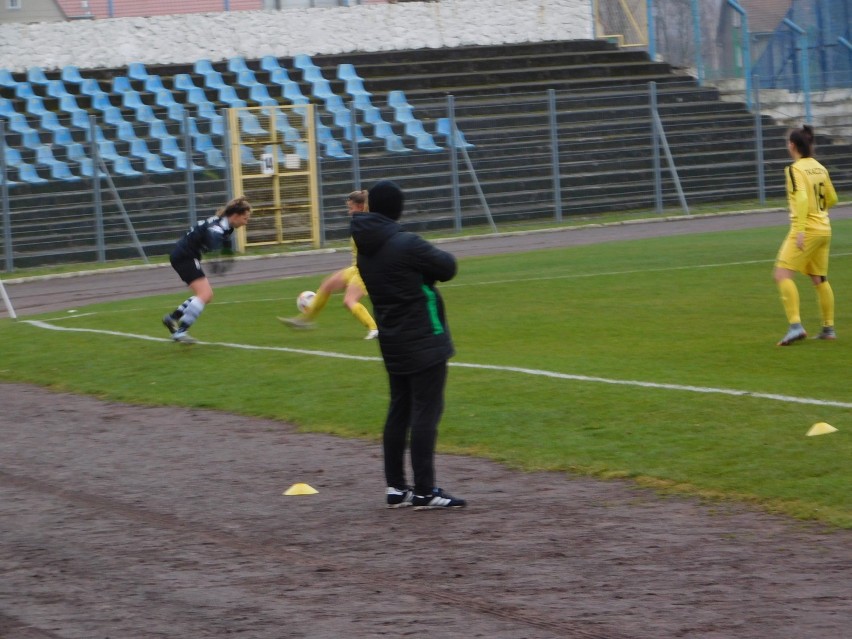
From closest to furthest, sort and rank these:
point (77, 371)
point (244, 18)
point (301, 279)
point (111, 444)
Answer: point (111, 444)
point (77, 371)
point (301, 279)
point (244, 18)

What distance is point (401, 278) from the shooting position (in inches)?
310

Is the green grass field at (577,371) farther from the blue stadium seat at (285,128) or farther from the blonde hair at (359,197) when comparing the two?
the blue stadium seat at (285,128)

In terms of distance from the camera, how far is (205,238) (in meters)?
14.9

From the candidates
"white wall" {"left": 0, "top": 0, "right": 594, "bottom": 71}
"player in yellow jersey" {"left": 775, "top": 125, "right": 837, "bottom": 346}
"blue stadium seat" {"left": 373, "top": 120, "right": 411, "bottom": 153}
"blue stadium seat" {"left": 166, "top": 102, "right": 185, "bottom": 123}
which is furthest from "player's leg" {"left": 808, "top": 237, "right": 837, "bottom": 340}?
"white wall" {"left": 0, "top": 0, "right": 594, "bottom": 71}

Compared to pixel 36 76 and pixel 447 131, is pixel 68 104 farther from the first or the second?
pixel 447 131

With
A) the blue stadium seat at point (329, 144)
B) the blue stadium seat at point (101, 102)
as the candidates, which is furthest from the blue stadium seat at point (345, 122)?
the blue stadium seat at point (101, 102)

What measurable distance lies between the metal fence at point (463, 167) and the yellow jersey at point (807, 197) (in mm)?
17930

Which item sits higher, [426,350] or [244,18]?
[244,18]

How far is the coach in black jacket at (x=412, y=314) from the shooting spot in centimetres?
786

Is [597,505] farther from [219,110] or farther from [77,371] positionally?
[219,110]

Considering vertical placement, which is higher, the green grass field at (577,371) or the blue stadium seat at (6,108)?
the blue stadium seat at (6,108)

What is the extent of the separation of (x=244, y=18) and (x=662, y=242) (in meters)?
16.2

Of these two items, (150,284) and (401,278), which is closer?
(401,278)

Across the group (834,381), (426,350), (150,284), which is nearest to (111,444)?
(426,350)
